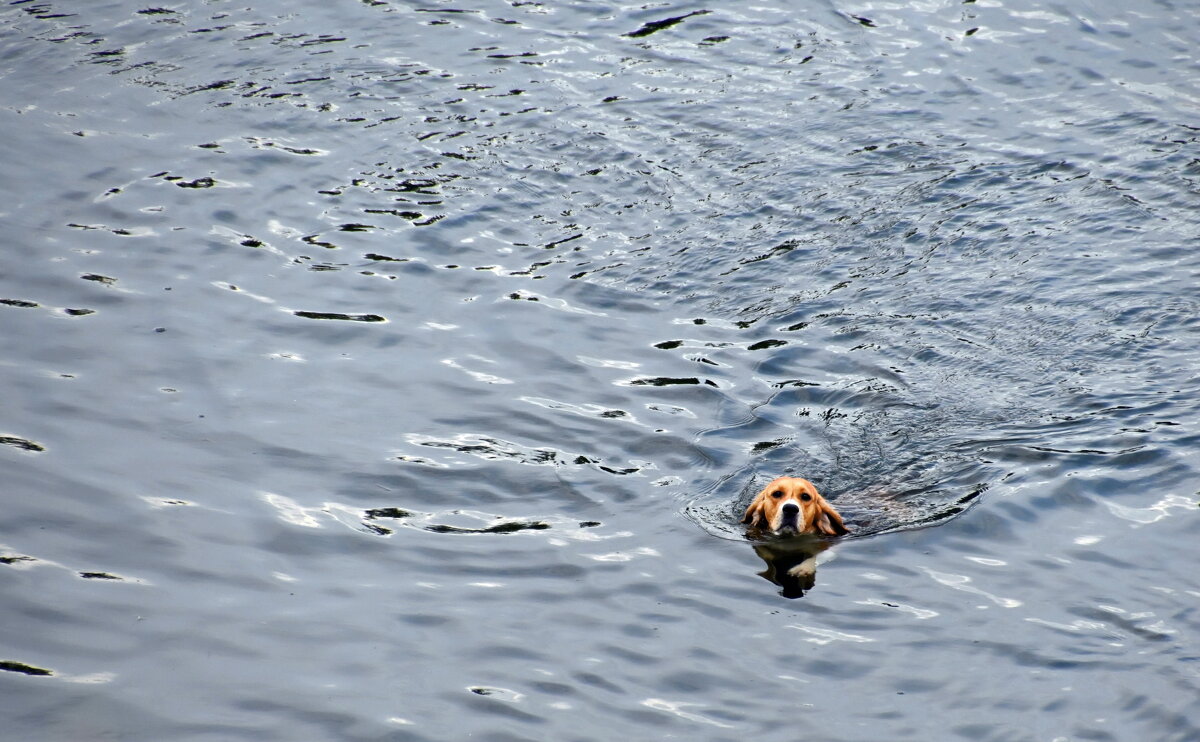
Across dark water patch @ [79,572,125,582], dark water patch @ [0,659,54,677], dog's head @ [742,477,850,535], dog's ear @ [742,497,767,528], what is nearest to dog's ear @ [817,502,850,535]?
dog's head @ [742,477,850,535]

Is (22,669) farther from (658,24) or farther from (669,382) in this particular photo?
(658,24)

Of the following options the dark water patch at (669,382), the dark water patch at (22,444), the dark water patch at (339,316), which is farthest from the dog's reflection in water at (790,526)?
the dark water patch at (22,444)

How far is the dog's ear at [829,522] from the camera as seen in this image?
754cm

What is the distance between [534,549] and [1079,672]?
2.99m

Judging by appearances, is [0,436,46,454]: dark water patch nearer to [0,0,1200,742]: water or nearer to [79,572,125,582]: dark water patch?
[0,0,1200,742]: water

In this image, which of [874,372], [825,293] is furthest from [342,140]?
[874,372]

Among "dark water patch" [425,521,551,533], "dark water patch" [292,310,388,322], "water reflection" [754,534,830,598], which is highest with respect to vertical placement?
"dark water patch" [292,310,388,322]

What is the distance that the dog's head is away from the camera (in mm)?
7332

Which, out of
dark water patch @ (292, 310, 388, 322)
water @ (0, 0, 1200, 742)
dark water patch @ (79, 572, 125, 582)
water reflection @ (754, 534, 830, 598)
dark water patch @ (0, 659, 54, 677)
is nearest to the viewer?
dark water patch @ (0, 659, 54, 677)

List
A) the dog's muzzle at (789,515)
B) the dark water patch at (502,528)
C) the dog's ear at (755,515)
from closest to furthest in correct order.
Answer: the dark water patch at (502,528)
the dog's muzzle at (789,515)
the dog's ear at (755,515)

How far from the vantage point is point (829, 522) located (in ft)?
24.9

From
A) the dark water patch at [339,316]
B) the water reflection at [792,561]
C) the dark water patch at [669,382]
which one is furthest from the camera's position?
the dark water patch at [339,316]

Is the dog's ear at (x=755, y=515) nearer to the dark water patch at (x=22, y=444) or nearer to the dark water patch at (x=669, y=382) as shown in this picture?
the dark water patch at (x=669, y=382)

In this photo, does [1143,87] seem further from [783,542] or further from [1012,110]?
[783,542]
